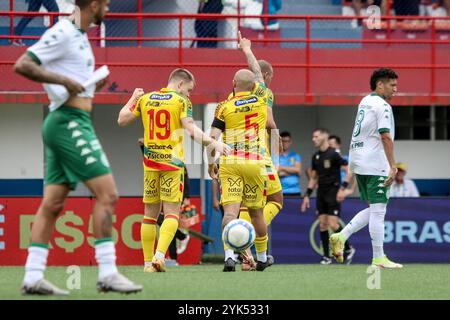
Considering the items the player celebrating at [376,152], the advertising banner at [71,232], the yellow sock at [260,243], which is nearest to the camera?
the yellow sock at [260,243]

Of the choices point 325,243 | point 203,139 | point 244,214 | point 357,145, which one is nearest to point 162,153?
point 203,139

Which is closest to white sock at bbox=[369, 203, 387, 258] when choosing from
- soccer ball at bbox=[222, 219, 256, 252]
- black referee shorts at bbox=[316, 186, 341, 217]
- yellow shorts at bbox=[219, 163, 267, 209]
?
yellow shorts at bbox=[219, 163, 267, 209]

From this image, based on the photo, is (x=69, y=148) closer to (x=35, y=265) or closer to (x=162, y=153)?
(x=35, y=265)

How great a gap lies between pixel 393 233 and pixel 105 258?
10.1 meters

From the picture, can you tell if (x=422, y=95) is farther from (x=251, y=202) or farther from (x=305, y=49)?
(x=251, y=202)

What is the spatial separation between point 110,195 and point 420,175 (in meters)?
15.7

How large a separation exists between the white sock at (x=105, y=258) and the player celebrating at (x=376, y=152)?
540cm

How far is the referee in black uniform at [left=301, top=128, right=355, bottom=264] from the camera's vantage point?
688 inches

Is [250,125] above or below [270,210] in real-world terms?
above

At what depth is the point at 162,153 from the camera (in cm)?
1233

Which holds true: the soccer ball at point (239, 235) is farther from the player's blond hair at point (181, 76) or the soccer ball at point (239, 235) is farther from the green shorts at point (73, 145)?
the green shorts at point (73, 145)

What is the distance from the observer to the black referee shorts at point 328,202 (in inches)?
691

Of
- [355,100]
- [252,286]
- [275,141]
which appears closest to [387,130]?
[275,141]

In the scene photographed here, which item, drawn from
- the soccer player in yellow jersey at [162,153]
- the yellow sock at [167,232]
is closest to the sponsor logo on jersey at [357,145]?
the soccer player in yellow jersey at [162,153]
